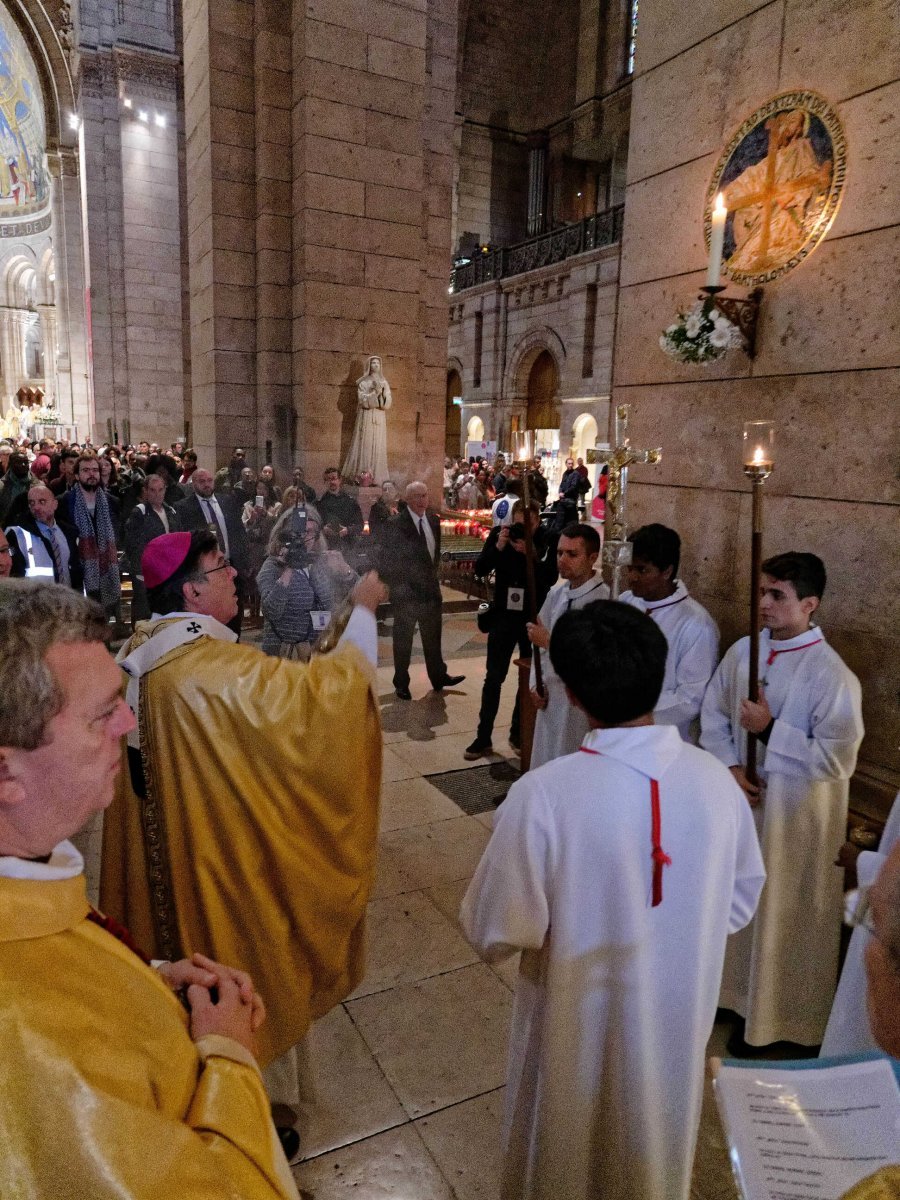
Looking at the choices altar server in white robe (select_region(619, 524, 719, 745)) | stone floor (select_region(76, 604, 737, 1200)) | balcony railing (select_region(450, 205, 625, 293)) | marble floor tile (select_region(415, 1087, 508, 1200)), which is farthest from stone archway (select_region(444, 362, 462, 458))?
marble floor tile (select_region(415, 1087, 508, 1200))

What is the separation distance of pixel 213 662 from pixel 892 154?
3085 millimetres

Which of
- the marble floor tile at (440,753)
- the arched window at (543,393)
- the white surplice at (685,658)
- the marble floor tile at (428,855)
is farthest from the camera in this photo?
the arched window at (543,393)

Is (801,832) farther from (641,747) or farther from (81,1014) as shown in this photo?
(81,1014)

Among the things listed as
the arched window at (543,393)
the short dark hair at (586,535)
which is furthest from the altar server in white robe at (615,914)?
the arched window at (543,393)

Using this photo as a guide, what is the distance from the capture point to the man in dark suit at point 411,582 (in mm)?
6629

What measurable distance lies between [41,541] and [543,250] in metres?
20.7

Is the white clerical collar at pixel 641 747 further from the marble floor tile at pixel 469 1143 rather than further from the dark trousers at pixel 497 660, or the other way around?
the dark trousers at pixel 497 660

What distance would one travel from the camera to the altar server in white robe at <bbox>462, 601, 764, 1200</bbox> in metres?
1.61

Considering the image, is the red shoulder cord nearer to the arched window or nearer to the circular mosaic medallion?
the circular mosaic medallion

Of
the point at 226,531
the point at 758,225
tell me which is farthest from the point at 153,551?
the point at 226,531

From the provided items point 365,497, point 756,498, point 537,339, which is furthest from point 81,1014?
point 537,339

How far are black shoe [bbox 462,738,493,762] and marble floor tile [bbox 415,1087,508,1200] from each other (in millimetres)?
2869

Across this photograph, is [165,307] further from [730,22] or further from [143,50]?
[730,22]

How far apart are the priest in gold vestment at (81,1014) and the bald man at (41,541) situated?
4.92 metres
